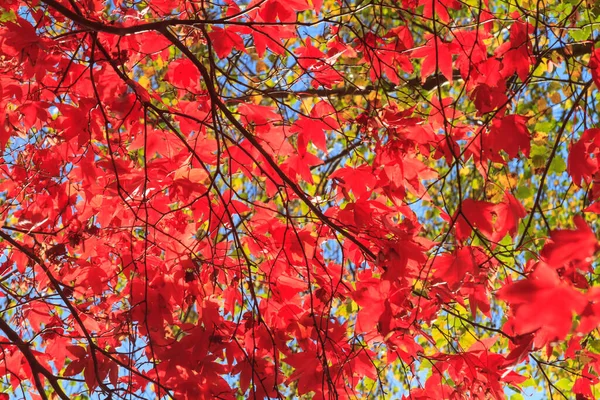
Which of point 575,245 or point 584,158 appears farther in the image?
point 584,158

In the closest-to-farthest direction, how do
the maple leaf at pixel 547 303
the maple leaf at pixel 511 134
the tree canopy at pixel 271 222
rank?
the maple leaf at pixel 547 303, the tree canopy at pixel 271 222, the maple leaf at pixel 511 134

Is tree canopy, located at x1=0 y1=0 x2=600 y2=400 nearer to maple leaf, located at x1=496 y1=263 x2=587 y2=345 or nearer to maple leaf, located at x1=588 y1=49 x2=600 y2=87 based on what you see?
maple leaf, located at x1=588 y1=49 x2=600 y2=87

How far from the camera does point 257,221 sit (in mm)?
2172

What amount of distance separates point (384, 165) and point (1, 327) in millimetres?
1296

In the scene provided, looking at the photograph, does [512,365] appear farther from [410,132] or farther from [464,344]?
[464,344]

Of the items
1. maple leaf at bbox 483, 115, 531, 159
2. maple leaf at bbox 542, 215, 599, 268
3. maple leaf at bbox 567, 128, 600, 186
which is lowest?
maple leaf at bbox 542, 215, 599, 268

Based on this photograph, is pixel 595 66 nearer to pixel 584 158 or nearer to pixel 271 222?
pixel 584 158

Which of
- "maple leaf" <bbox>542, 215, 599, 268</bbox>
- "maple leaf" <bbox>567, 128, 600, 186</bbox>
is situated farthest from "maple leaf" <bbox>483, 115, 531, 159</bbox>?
"maple leaf" <bbox>542, 215, 599, 268</bbox>

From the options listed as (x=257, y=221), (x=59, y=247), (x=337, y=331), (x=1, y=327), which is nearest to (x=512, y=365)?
(x=337, y=331)

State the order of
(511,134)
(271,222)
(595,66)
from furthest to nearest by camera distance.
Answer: (271,222)
(511,134)
(595,66)

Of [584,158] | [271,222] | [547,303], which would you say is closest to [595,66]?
[584,158]

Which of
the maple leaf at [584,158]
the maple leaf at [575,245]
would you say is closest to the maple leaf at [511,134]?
the maple leaf at [584,158]

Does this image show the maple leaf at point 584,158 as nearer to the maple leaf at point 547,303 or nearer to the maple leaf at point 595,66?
the maple leaf at point 595,66

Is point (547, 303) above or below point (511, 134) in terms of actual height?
below
